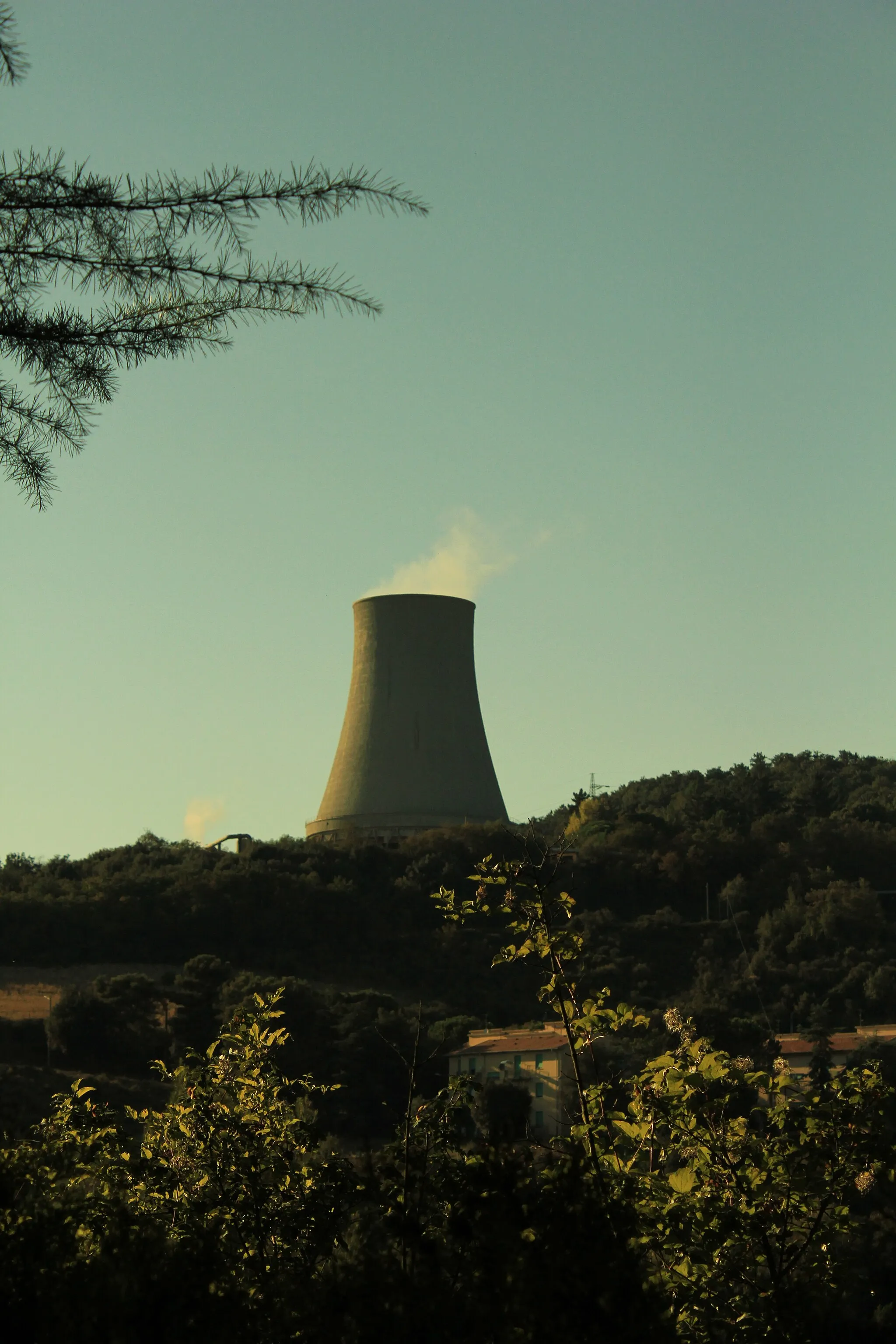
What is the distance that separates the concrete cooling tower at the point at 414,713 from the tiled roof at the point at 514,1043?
19.9ft

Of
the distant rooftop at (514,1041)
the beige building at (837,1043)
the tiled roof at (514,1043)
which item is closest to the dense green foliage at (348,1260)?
the beige building at (837,1043)

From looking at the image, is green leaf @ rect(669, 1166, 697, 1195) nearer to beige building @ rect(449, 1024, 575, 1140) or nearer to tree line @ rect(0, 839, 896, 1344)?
tree line @ rect(0, 839, 896, 1344)

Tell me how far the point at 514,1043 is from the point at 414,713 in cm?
743

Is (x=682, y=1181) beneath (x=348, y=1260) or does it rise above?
above

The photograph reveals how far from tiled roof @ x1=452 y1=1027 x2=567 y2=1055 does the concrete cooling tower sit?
6065 mm

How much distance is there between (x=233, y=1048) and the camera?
511 centimetres

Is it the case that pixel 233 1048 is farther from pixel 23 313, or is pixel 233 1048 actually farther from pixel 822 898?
pixel 822 898

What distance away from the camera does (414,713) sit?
29531 mm

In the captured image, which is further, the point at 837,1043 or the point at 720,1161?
the point at 837,1043

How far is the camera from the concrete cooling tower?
29516mm

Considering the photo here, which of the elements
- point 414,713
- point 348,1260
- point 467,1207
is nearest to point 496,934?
point 414,713

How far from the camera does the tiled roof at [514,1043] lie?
23.5m

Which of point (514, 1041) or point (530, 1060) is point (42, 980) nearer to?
point (514, 1041)

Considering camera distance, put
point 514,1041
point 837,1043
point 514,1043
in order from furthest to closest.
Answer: point 837,1043
point 514,1041
point 514,1043
